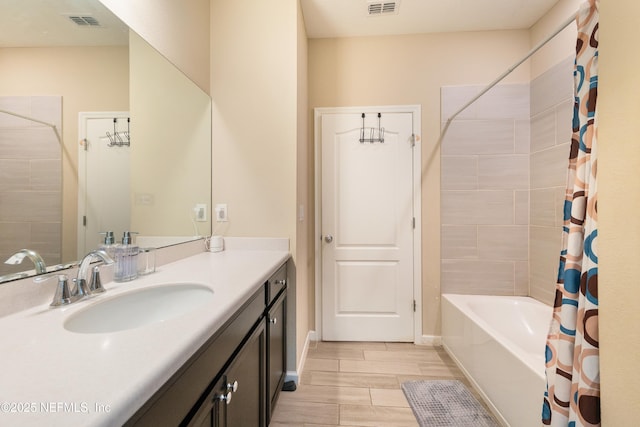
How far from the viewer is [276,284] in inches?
60.2

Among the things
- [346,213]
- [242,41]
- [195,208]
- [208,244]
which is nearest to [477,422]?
[346,213]

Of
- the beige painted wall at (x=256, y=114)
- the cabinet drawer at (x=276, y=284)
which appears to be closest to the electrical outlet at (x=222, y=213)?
the beige painted wall at (x=256, y=114)

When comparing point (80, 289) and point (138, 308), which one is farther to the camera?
point (138, 308)

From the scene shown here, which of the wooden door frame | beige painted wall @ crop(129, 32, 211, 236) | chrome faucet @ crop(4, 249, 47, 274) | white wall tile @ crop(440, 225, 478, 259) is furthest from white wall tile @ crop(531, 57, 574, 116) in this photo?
chrome faucet @ crop(4, 249, 47, 274)

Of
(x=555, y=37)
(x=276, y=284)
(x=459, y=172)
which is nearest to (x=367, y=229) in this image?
(x=459, y=172)

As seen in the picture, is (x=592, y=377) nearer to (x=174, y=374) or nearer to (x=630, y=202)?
(x=630, y=202)

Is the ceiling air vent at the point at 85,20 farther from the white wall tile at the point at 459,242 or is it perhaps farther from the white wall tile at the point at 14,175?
the white wall tile at the point at 459,242

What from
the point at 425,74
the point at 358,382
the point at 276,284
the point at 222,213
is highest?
the point at 425,74

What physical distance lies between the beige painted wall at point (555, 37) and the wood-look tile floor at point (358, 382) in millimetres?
2430

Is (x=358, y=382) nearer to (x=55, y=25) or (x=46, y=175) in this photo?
(x=46, y=175)

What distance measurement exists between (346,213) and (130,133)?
1.68m

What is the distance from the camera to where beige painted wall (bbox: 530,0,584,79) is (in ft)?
6.32

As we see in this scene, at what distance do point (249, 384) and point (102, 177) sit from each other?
3.38 feet

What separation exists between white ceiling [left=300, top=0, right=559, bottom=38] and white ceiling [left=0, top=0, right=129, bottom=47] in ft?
4.77
